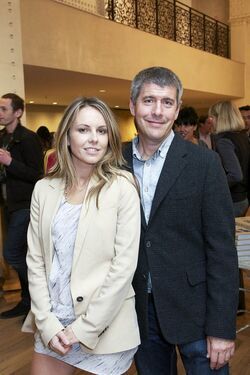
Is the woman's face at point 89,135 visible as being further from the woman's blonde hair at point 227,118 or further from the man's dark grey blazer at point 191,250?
the woman's blonde hair at point 227,118

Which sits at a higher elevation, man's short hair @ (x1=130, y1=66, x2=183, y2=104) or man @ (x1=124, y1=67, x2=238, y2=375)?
man's short hair @ (x1=130, y1=66, x2=183, y2=104)

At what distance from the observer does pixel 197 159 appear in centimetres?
166

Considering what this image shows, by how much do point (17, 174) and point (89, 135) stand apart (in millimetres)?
2177

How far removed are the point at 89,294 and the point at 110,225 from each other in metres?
0.26

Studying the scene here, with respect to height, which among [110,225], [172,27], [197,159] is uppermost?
[172,27]

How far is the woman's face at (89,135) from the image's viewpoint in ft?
5.37

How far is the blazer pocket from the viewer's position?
5.46 ft

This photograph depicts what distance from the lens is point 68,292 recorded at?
1.64 meters

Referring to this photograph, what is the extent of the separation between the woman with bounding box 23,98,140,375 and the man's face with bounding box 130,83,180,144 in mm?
118

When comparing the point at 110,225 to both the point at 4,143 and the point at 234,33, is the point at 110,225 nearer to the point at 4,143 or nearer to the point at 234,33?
the point at 4,143

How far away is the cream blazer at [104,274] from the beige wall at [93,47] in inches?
215

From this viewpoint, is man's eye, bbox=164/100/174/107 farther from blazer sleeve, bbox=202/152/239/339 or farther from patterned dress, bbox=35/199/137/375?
patterned dress, bbox=35/199/137/375

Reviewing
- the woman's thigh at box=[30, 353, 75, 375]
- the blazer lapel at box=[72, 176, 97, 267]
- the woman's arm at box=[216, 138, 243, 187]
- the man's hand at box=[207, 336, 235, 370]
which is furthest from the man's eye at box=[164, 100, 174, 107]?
the woman's arm at box=[216, 138, 243, 187]

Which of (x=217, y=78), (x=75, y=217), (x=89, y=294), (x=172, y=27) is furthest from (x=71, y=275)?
(x=217, y=78)
